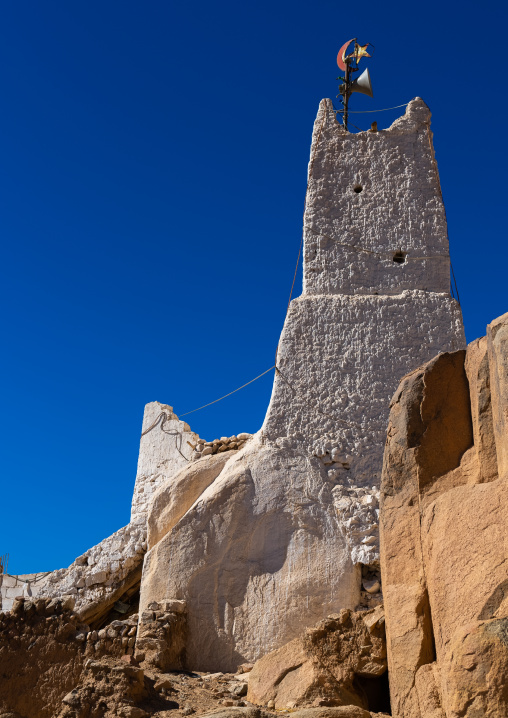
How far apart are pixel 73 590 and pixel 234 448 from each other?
3069mm

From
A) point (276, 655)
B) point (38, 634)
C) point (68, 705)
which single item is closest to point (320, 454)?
point (276, 655)

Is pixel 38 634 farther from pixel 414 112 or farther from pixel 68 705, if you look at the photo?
pixel 414 112

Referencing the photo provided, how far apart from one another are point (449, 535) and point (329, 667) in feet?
6.58

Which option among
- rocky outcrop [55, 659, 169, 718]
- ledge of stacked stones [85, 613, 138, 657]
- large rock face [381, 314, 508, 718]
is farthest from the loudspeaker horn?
rocky outcrop [55, 659, 169, 718]

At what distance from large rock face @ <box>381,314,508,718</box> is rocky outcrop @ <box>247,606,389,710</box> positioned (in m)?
0.84

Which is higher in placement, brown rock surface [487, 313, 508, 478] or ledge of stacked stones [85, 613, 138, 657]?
brown rock surface [487, 313, 508, 478]

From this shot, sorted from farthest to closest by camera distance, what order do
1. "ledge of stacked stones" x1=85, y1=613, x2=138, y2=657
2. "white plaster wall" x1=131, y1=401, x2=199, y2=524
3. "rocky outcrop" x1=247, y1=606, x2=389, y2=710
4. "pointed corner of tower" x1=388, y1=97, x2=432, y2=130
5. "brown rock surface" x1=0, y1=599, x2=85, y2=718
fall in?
"white plaster wall" x1=131, y1=401, x2=199, y2=524 → "pointed corner of tower" x1=388, y1=97, x2=432, y2=130 → "ledge of stacked stones" x1=85, y1=613, x2=138, y2=657 → "brown rock surface" x1=0, y1=599, x2=85, y2=718 → "rocky outcrop" x1=247, y1=606, x2=389, y2=710

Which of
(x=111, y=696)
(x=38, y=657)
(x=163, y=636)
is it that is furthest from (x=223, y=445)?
(x=111, y=696)

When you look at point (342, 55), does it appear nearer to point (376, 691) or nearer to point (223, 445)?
point (223, 445)

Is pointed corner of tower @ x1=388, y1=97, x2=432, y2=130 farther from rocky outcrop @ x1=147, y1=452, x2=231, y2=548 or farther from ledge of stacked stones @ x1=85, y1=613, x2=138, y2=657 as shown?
ledge of stacked stones @ x1=85, y1=613, x2=138, y2=657

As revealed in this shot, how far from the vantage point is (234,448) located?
11055mm

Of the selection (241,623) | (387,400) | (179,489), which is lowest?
(241,623)

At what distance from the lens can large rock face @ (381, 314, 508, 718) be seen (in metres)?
4.45

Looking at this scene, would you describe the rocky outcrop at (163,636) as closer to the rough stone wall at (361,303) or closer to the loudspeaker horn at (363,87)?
the rough stone wall at (361,303)
